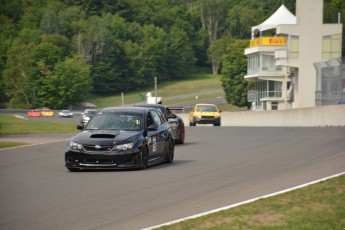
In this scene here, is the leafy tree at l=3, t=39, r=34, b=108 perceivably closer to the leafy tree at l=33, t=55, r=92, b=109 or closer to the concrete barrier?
the leafy tree at l=33, t=55, r=92, b=109

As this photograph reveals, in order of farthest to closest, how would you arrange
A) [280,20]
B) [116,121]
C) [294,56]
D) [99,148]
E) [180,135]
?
[280,20]
[294,56]
[180,135]
[116,121]
[99,148]

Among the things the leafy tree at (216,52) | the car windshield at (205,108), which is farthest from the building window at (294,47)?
the leafy tree at (216,52)

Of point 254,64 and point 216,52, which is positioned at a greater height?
point 216,52

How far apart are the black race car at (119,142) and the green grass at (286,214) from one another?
5.72 m

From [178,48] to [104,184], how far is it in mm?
170242

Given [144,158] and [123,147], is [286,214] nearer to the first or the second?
[123,147]

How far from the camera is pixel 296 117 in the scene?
46875 millimetres

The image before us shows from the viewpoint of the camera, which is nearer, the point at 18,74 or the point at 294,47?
the point at 294,47

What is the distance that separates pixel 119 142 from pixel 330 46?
67.9 metres

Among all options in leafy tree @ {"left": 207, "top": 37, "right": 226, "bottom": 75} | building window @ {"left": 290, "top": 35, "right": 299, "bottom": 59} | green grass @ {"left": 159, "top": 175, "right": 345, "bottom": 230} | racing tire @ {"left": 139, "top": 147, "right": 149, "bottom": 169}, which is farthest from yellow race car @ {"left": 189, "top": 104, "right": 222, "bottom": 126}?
leafy tree @ {"left": 207, "top": 37, "right": 226, "bottom": 75}

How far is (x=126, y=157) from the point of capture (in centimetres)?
1798

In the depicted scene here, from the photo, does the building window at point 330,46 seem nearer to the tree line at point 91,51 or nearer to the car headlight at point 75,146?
the tree line at point 91,51

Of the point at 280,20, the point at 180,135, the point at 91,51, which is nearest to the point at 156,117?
the point at 180,135

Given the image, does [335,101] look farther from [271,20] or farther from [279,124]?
[271,20]
